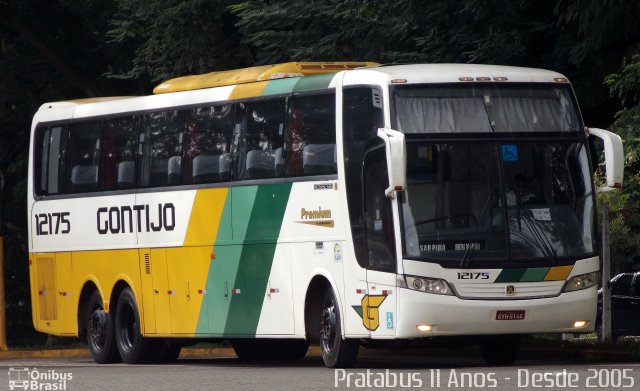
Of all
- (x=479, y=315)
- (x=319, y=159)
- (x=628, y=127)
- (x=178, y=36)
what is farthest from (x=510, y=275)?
(x=178, y=36)

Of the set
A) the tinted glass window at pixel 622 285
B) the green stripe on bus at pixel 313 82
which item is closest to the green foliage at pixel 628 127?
the green stripe on bus at pixel 313 82

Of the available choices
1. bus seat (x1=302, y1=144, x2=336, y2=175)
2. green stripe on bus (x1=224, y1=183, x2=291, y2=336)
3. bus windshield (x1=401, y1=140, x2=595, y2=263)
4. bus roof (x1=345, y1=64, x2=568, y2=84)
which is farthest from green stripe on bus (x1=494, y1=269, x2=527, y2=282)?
green stripe on bus (x1=224, y1=183, x2=291, y2=336)

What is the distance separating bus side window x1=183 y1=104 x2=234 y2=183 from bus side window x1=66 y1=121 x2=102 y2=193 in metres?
2.59

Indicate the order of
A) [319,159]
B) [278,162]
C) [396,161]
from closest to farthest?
[396,161]
[319,159]
[278,162]

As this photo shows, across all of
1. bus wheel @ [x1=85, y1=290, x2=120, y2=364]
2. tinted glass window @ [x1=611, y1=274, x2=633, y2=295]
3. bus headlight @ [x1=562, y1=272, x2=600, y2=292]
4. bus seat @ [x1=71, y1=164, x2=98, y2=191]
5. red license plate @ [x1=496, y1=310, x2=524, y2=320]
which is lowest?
tinted glass window @ [x1=611, y1=274, x2=633, y2=295]

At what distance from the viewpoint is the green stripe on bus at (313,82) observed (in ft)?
63.8

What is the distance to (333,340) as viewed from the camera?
62.4ft

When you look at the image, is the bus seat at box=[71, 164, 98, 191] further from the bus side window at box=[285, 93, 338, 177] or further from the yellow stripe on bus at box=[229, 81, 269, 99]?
the bus side window at box=[285, 93, 338, 177]

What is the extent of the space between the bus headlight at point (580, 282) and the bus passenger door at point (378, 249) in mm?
1914

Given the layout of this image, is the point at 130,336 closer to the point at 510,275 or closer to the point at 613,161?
the point at 510,275

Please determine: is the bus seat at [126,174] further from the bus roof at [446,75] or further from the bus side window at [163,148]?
the bus roof at [446,75]

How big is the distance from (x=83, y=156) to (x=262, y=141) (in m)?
4.97

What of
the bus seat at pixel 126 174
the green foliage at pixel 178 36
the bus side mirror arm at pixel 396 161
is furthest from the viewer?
the green foliage at pixel 178 36

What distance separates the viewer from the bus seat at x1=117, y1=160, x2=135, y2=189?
2347 cm
